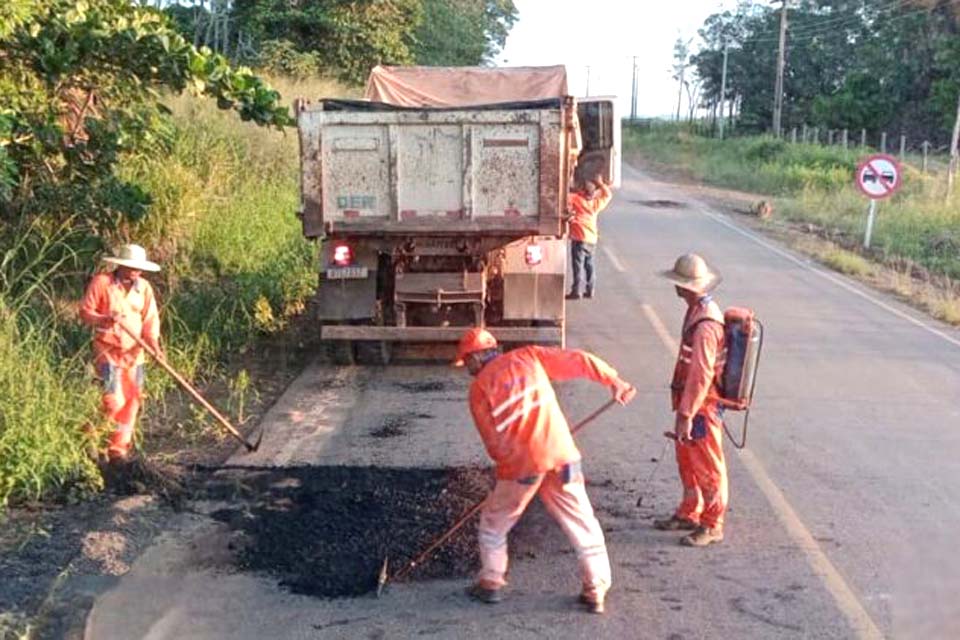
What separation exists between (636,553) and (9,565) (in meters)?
2.97

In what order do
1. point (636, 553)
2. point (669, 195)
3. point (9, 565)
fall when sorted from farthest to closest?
point (669, 195) < point (636, 553) < point (9, 565)

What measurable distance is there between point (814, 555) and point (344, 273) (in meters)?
5.22

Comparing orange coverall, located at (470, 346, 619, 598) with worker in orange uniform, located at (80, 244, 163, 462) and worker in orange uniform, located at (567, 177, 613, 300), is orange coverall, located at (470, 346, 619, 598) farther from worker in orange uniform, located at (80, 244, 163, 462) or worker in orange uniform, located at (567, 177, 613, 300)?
Answer: worker in orange uniform, located at (567, 177, 613, 300)

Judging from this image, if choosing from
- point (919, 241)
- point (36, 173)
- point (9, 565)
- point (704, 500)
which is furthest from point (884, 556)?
point (919, 241)

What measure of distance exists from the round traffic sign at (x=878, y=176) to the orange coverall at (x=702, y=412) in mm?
14385

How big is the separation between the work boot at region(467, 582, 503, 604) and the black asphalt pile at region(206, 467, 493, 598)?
295mm

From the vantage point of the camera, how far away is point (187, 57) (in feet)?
26.9

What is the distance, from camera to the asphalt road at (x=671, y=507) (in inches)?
193

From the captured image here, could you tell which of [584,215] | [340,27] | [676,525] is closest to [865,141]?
[340,27]

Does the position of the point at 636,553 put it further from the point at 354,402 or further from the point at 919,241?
the point at 919,241

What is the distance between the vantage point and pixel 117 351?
23.2ft

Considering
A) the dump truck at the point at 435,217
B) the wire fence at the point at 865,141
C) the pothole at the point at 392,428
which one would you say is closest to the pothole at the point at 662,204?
the wire fence at the point at 865,141

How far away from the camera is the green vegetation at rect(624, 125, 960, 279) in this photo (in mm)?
21219

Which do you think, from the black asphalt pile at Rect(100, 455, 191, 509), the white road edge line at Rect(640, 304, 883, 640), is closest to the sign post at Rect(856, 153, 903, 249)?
the white road edge line at Rect(640, 304, 883, 640)
